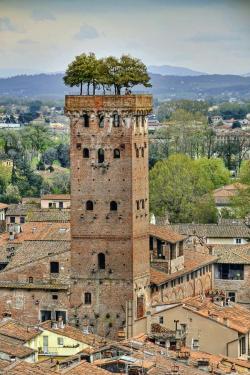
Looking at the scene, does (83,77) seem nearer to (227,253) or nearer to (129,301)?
(129,301)

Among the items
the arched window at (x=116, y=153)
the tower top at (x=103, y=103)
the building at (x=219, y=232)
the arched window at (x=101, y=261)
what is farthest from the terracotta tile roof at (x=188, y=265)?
the building at (x=219, y=232)

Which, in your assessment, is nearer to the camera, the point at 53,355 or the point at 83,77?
the point at 53,355

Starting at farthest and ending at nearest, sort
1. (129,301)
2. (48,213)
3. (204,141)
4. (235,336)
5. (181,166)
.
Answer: (204,141)
(181,166)
(48,213)
(129,301)
(235,336)

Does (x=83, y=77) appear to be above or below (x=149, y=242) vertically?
above

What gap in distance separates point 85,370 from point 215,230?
36.1 metres

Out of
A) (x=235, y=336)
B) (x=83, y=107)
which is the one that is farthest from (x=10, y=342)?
(x=83, y=107)

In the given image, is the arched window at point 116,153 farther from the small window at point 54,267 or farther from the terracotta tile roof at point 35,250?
the small window at point 54,267

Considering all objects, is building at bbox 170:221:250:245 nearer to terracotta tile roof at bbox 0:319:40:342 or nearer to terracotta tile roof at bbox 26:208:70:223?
terracotta tile roof at bbox 26:208:70:223

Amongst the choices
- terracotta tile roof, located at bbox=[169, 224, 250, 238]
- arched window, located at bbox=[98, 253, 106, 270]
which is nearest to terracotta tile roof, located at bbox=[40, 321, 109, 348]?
arched window, located at bbox=[98, 253, 106, 270]

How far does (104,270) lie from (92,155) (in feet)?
12.2

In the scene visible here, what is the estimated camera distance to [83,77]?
57281 mm

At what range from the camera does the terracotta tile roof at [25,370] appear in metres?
38.5

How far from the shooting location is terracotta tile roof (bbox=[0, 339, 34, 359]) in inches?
1775

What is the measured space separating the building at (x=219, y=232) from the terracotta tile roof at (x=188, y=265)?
8.73 meters
